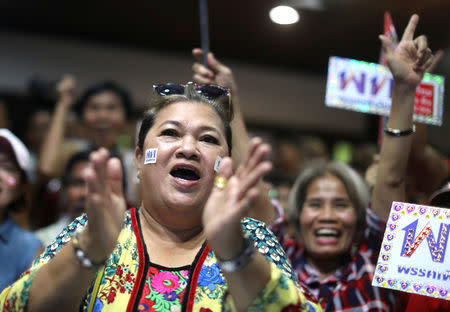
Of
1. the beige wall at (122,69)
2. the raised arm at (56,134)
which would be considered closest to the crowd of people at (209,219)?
the raised arm at (56,134)

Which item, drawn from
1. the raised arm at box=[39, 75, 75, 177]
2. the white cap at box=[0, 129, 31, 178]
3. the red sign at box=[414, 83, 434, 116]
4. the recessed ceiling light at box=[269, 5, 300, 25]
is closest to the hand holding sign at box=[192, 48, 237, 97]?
the recessed ceiling light at box=[269, 5, 300, 25]

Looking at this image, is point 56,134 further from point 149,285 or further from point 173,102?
point 149,285

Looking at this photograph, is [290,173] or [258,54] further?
[290,173]

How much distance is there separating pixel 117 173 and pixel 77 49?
379cm

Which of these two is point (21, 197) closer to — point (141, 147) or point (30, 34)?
point (141, 147)

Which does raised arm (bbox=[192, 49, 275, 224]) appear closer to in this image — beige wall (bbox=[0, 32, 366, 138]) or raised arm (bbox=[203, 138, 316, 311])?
raised arm (bbox=[203, 138, 316, 311])

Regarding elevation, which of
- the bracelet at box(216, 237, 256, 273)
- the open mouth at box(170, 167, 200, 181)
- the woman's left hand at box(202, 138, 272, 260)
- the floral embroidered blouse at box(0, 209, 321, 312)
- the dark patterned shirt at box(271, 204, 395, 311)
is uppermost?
the open mouth at box(170, 167, 200, 181)

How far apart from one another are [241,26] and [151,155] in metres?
1.53

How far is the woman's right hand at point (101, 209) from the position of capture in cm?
133

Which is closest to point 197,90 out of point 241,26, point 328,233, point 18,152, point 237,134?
point 237,134

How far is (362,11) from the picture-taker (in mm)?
2631

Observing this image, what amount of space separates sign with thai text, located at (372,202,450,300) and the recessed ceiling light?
4.06 ft

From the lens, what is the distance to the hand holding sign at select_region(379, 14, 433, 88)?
1983 millimetres

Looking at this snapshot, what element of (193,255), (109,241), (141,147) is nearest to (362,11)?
(141,147)
